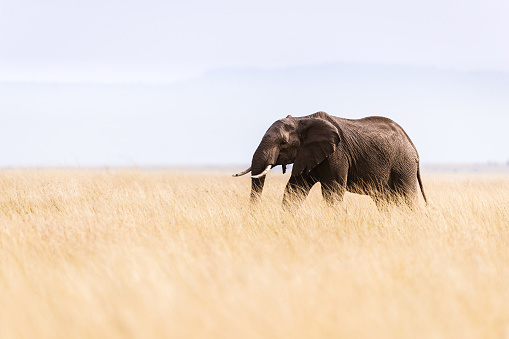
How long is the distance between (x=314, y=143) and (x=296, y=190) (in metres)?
0.90

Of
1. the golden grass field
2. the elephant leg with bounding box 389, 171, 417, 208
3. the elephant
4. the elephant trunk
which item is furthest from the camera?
the elephant leg with bounding box 389, 171, 417, 208

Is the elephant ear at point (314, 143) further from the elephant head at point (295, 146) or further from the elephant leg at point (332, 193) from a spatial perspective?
the elephant leg at point (332, 193)

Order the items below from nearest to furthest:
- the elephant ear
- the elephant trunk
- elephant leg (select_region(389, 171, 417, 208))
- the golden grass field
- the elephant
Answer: the golden grass field → the elephant trunk → the elephant → the elephant ear → elephant leg (select_region(389, 171, 417, 208))

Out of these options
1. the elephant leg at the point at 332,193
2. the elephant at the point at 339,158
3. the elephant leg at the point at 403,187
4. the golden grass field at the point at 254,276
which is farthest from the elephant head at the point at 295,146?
the elephant leg at the point at 403,187

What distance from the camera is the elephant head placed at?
33.8ft

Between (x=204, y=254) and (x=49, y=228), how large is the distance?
268 cm

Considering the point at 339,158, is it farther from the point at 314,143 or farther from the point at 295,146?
the point at 295,146

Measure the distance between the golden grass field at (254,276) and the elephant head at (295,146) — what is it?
3.64 feet

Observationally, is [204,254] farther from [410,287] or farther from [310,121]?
[310,121]

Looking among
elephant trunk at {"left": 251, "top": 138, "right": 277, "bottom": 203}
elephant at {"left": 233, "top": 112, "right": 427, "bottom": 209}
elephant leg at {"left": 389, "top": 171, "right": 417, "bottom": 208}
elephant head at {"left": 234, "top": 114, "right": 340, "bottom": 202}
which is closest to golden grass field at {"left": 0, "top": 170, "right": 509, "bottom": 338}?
elephant trunk at {"left": 251, "top": 138, "right": 277, "bottom": 203}

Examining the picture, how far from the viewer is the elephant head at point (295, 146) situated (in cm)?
1031

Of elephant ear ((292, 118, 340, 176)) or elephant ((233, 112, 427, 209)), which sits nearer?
elephant ((233, 112, 427, 209))

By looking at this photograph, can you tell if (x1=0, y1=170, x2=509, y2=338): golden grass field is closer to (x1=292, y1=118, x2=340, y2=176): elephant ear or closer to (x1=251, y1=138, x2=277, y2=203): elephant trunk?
(x1=251, y1=138, x2=277, y2=203): elephant trunk

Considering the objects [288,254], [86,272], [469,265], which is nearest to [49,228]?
[86,272]
